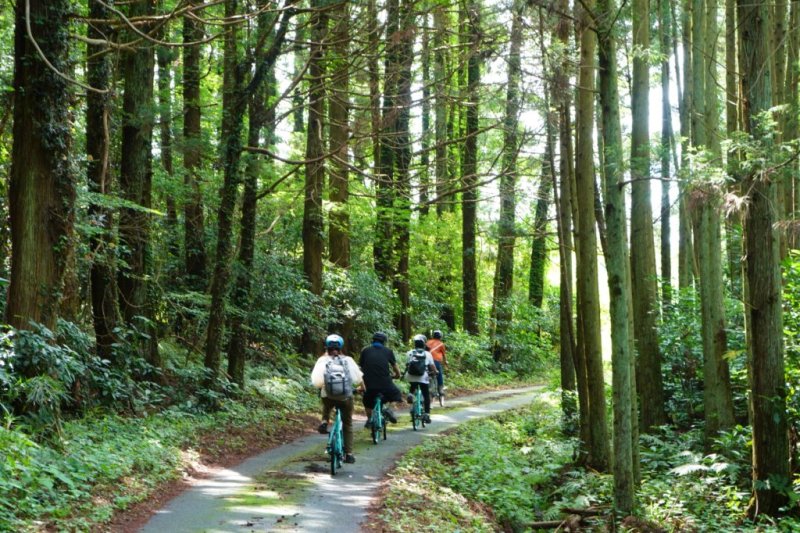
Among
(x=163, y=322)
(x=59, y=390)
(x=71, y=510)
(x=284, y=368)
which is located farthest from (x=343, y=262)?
(x=71, y=510)

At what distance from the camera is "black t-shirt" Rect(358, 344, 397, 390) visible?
531 inches

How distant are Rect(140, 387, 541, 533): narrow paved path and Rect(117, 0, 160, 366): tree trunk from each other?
446 cm

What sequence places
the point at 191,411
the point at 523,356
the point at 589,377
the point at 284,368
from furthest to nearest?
1. the point at 523,356
2. the point at 284,368
3. the point at 191,411
4. the point at 589,377

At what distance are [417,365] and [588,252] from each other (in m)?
6.11

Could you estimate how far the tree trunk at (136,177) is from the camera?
1448cm

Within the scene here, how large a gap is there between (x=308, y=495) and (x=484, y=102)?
29.6 feet

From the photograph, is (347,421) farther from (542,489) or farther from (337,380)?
(542,489)

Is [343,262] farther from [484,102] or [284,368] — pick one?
[484,102]

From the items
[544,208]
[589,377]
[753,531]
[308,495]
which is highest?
[544,208]

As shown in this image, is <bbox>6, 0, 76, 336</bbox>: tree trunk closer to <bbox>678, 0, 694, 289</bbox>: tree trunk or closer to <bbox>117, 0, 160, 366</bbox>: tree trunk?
<bbox>117, 0, 160, 366</bbox>: tree trunk

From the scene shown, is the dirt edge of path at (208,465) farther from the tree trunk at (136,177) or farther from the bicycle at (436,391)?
the bicycle at (436,391)

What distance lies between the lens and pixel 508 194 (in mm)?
18250

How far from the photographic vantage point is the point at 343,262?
24.7 m

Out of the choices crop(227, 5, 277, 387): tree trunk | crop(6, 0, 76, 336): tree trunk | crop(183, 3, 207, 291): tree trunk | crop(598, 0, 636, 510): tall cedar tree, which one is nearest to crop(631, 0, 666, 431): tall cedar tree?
crop(598, 0, 636, 510): tall cedar tree
